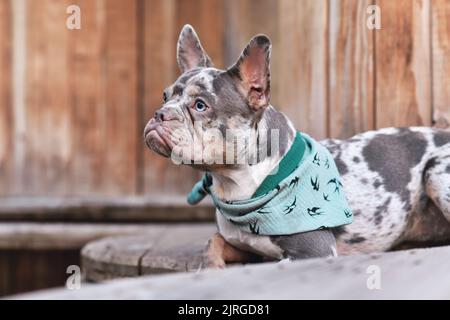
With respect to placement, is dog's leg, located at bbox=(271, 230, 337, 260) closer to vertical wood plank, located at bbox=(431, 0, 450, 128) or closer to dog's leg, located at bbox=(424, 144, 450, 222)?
dog's leg, located at bbox=(424, 144, 450, 222)

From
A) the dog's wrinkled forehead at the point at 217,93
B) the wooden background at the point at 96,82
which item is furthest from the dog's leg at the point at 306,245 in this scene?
the wooden background at the point at 96,82

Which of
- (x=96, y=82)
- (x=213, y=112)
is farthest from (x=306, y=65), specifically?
(x=96, y=82)

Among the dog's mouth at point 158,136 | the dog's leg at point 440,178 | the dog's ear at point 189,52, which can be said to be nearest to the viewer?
the dog's mouth at point 158,136

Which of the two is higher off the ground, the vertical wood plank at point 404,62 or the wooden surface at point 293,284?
the vertical wood plank at point 404,62

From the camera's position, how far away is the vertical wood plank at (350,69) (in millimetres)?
2945

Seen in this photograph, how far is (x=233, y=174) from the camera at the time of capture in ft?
8.09

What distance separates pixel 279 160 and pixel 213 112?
0.91 feet

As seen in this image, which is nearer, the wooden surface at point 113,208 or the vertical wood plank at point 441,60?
the vertical wood plank at point 441,60

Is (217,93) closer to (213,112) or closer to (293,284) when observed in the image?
(213,112)

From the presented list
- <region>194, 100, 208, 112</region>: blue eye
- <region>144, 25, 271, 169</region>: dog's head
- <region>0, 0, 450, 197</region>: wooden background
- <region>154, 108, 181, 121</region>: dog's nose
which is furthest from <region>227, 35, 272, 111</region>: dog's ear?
<region>0, 0, 450, 197</region>: wooden background

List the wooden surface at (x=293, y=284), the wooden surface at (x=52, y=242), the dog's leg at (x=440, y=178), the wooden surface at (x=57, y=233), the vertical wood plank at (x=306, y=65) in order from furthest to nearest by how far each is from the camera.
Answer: the wooden surface at (x=57, y=233)
the wooden surface at (x=52, y=242)
the vertical wood plank at (x=306, y=65)
the dog's leg at (x=440, y=178)
the wooden surface at (x=293, y=284)

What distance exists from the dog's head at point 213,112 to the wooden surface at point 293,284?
776 millimetres

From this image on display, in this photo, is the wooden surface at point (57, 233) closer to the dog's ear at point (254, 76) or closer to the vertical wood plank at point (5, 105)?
the vertical wood plank at point (5, 105)

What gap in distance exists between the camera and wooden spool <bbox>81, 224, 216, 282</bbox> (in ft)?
9.43
